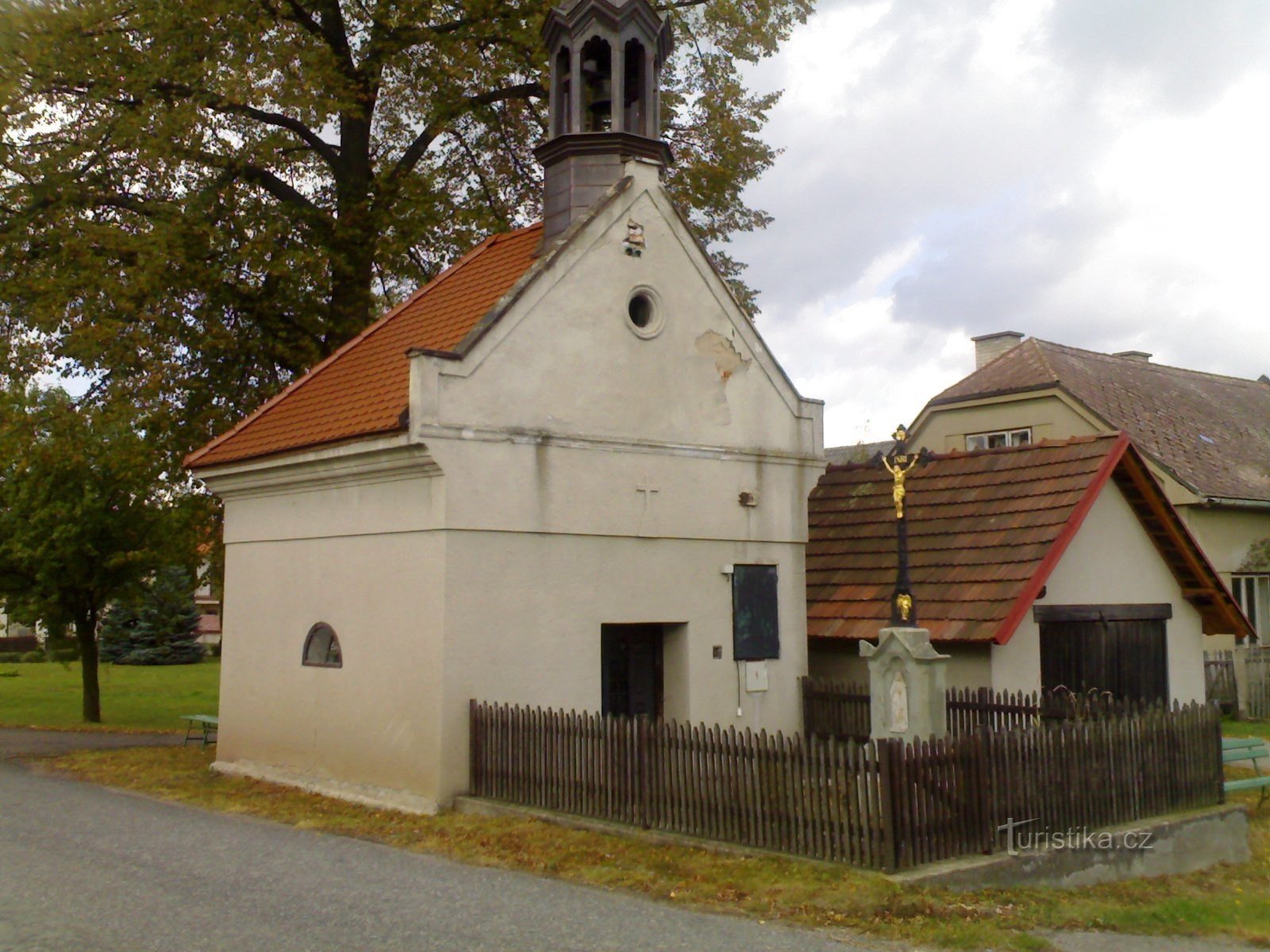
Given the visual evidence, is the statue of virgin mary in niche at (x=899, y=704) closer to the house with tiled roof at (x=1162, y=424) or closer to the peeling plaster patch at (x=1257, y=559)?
the house with tiled roof at (x=1162, y=424)

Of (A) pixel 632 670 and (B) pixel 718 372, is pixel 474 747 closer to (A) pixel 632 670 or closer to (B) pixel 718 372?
(A) pixel 632 670

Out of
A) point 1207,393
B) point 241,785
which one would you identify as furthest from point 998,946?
point 1207,393

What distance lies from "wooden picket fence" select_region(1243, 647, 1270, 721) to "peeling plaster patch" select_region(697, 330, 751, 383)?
14224 millimetres

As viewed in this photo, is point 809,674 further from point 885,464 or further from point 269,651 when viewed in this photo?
point 269,651

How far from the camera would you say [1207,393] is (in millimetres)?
32000

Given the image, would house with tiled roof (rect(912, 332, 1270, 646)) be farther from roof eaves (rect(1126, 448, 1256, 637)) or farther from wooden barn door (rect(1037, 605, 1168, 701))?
wooden barn door (rect(1037, 605, 1168, 701))

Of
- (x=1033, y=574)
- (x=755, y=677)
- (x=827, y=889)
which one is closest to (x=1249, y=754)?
(x=1033, y=574)

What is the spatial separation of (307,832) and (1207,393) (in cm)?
2697

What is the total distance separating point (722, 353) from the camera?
1523 centimetres

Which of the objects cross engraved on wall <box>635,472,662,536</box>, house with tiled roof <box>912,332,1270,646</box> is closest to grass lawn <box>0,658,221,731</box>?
cross engraved on wall <box>635,472,662,536</box>

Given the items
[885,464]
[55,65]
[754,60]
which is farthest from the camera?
[754,60]

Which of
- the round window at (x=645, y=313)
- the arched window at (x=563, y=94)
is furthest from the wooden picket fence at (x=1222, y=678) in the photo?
the arched window at (x=563, y=94)

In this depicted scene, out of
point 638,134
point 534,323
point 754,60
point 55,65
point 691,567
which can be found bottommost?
point 691,567

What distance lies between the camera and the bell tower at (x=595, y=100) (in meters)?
15.2
